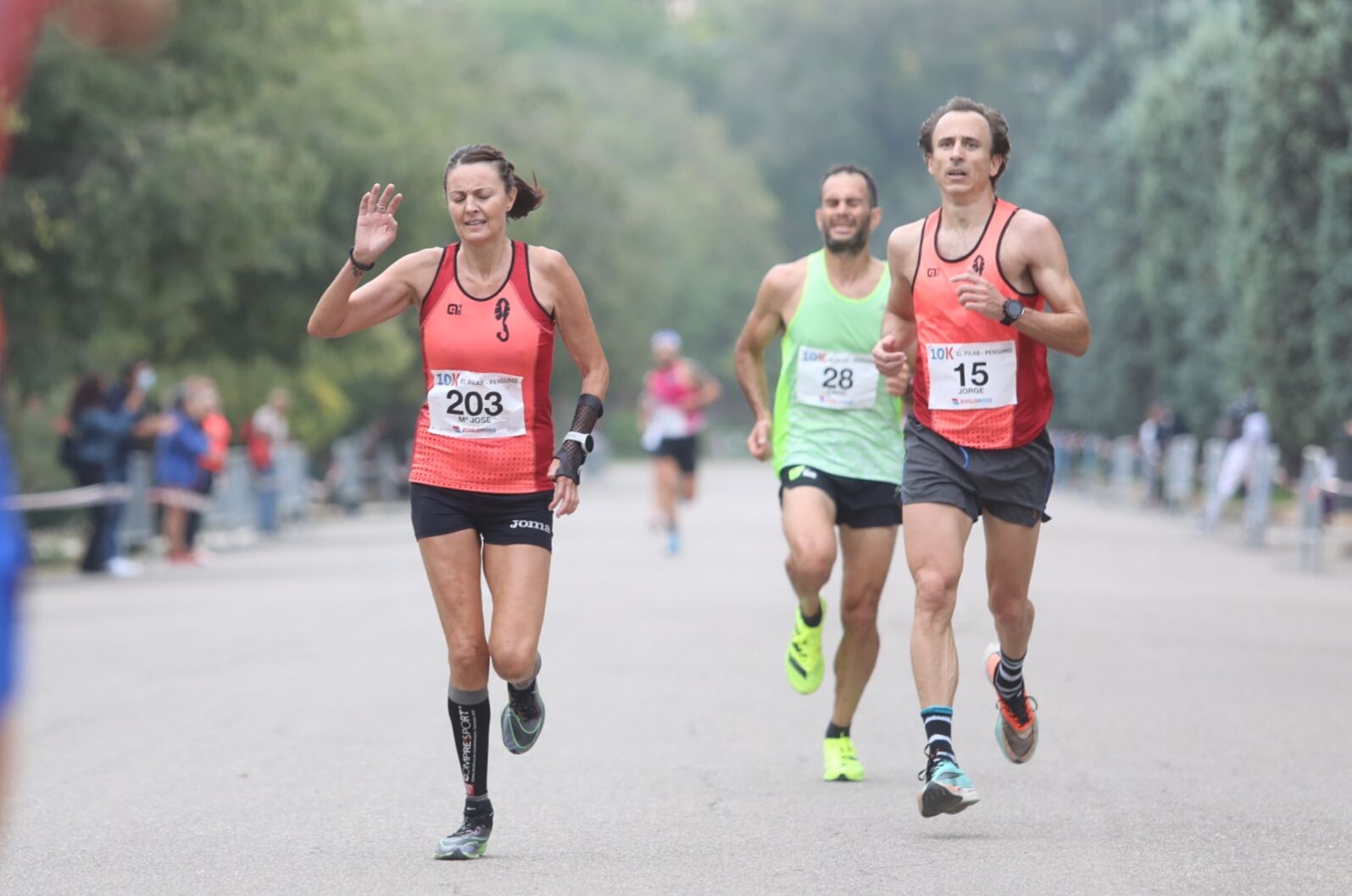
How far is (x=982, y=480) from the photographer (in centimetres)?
747

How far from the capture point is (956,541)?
739 centimetres

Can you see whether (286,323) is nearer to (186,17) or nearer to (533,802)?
(186,17)

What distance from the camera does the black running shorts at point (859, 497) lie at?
8.60 m

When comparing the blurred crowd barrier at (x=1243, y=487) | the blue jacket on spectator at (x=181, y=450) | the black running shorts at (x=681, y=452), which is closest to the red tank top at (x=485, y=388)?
the blurred crowd barrier at (x=1243, y=487)

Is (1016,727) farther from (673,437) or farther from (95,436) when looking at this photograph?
(673,437)

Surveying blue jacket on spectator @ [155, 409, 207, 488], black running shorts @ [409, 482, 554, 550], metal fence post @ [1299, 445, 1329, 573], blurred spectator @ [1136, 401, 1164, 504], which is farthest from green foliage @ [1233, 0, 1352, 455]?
black running shorts @ [409, 482, 554, 550]

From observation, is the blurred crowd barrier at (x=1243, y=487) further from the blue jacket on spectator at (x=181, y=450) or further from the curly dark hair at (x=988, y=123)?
the blue jacket on spectator at (x=181, y=450)

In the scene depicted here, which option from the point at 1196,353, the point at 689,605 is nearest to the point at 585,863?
the point at 689,605

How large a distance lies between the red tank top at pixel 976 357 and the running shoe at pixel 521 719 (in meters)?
1.61

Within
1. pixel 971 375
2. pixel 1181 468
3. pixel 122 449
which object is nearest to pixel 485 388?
pixel 971 375

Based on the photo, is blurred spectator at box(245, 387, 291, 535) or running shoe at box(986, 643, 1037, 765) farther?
blurred spectator at box(245, 387, 291, 535)

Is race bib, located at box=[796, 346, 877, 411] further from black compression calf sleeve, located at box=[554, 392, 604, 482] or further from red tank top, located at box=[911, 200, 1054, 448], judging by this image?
black compression calf sleeve, located at box=[554, 392, 604, 482]

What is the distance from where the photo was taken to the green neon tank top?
8688 millimetres

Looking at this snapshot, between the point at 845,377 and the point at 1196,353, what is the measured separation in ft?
109
